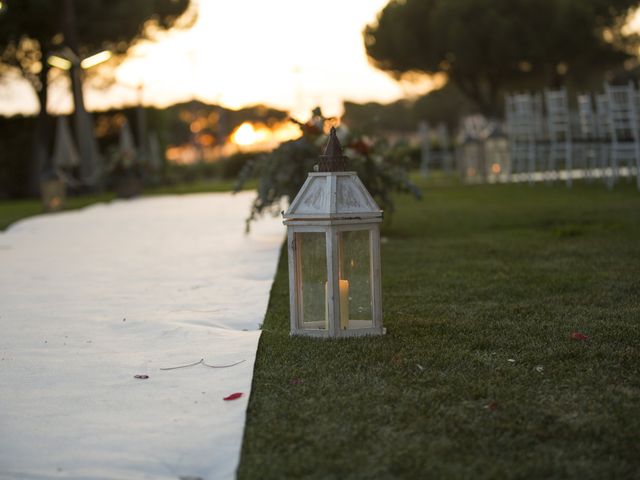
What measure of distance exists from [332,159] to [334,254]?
38cm

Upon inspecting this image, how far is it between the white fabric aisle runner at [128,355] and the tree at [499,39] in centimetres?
2018

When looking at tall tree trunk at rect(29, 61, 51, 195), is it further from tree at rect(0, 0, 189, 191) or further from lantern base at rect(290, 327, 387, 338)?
lantern base at rect(290, 327, 387, 338)

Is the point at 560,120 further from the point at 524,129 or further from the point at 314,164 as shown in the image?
the point at 314,164

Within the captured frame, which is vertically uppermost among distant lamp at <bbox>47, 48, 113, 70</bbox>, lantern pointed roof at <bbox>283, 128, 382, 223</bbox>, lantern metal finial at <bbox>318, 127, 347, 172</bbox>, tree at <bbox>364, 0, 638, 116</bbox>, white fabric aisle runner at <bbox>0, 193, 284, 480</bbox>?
tree at <bbox>364, 0, 638, 116</bbox>

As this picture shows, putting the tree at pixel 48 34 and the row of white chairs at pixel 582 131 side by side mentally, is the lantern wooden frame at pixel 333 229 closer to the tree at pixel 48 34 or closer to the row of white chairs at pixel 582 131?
the row of white chairs at pixel 582 131

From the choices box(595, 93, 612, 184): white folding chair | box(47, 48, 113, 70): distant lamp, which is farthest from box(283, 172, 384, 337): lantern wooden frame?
box(47, 48, 113, 70): distant lamp

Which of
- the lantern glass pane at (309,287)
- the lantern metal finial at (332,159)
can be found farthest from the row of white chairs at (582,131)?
the lantern glass pane at (309,287)

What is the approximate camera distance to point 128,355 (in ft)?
11.8

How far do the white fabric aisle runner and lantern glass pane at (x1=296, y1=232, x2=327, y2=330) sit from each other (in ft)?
0.78

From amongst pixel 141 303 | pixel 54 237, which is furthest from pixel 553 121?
pixel 141 303

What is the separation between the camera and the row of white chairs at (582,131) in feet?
35.2

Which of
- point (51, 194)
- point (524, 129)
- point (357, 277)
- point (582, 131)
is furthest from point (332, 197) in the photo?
point (51, 194)

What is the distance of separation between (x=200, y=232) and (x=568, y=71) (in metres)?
22.8

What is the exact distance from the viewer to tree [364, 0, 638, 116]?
26.2m
